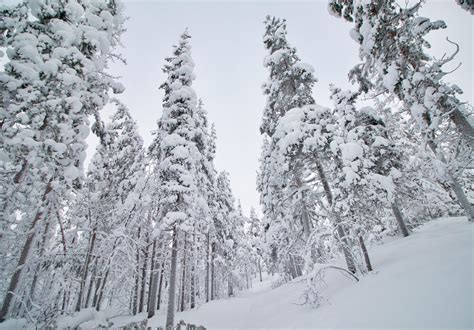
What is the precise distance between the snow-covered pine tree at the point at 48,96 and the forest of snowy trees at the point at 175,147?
41 millimetres

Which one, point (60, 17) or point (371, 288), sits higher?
point (60, 17)

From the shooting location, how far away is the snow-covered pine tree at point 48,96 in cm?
677

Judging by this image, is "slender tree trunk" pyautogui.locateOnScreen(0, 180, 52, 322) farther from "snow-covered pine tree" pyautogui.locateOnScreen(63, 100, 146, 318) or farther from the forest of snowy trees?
"snow-covered pine tree" pyautogui.locateOnScreen(63, 100, 146, 318)

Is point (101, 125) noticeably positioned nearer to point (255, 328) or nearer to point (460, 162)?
point (255, 328)

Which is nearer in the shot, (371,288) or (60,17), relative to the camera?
(371,288)

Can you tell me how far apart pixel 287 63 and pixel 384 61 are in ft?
19.0

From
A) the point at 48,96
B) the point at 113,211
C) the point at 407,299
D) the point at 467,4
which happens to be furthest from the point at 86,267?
the point at 467,4

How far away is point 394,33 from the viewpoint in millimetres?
7648

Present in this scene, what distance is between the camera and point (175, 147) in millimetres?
12797

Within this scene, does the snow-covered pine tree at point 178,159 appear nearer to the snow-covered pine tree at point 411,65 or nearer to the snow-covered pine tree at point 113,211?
the snow-covered pine tree at point 113,211

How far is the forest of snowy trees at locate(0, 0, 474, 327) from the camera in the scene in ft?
23.4

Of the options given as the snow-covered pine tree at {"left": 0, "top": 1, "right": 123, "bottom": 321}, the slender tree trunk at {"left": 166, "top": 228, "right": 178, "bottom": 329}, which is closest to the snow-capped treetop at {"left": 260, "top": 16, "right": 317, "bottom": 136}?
the snow-covered pine tree at {"left": 0, "top": 1, "right": 123, "bottom": 321}

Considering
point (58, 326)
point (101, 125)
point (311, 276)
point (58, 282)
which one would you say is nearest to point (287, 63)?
point (101, 125)

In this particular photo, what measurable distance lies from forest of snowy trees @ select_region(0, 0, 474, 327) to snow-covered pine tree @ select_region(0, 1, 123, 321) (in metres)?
0.04
